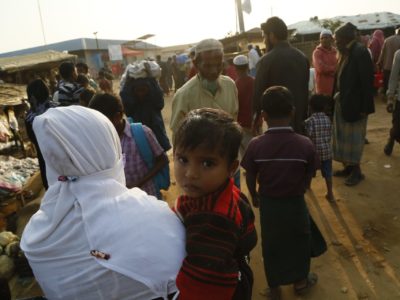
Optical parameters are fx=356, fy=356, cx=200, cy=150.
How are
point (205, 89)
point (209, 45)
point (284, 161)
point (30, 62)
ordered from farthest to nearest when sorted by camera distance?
point (30, 62), point (205, 89), point (209, 45), point (284, 161)

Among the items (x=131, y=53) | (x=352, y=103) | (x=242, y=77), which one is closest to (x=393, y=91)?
(x=352, y=103)

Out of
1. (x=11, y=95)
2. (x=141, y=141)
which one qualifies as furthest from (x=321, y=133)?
(x=11, y=95)

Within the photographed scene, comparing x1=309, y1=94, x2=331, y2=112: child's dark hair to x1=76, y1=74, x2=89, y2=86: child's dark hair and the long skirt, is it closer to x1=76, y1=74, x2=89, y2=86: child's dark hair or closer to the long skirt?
the long skirt

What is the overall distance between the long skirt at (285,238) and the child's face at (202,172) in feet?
4.87

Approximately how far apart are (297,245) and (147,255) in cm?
185

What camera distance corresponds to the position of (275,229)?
2.66m

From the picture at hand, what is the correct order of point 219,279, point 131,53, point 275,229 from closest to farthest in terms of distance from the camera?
point 219,279, point 275,229, point 131,53

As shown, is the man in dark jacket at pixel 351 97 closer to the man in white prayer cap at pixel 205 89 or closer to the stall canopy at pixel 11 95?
the man in white prayer cap at pixel 205 89

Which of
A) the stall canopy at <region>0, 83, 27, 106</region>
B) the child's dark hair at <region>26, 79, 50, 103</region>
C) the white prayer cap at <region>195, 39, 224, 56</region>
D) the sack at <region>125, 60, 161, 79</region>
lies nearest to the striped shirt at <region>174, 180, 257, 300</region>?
the white prayer cap at <region>195, 39, 224, 56</region>

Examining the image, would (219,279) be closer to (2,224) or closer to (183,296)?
(183,296)

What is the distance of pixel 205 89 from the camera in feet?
10.6

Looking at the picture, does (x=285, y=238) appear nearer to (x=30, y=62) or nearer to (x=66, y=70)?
(x=66, y=70)

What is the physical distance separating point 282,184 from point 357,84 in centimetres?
265

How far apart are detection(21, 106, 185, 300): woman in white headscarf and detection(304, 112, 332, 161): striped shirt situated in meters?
3.43
